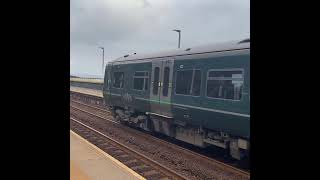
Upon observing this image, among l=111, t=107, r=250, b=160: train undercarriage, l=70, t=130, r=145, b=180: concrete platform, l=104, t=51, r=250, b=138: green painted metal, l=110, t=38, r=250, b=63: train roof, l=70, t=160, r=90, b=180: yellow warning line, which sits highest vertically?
l=110, t=38, r=250, b=63: train roof

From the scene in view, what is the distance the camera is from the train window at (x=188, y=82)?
37.8 feet

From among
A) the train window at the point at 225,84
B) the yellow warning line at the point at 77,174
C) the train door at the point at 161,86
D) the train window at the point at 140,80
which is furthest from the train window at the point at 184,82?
the yellow warning line at the point at 77,174

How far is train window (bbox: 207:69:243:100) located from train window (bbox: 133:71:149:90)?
4128 millimetres

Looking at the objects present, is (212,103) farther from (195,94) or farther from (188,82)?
(188,82)

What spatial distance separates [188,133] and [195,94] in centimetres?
162

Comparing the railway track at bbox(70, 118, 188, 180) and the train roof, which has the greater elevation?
the train roof

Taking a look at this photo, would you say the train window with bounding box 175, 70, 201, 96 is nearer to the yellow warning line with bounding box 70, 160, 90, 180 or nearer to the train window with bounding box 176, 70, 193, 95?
the train window with bounding box 176, 70, 193, 95

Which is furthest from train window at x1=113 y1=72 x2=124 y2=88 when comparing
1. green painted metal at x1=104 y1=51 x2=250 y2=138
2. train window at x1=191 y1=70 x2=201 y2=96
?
train window at x1=191 y1=70 x2=201 y2=96

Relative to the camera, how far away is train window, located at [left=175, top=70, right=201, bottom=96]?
1152 cm

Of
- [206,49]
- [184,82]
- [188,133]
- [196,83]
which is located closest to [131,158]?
[188,133]
